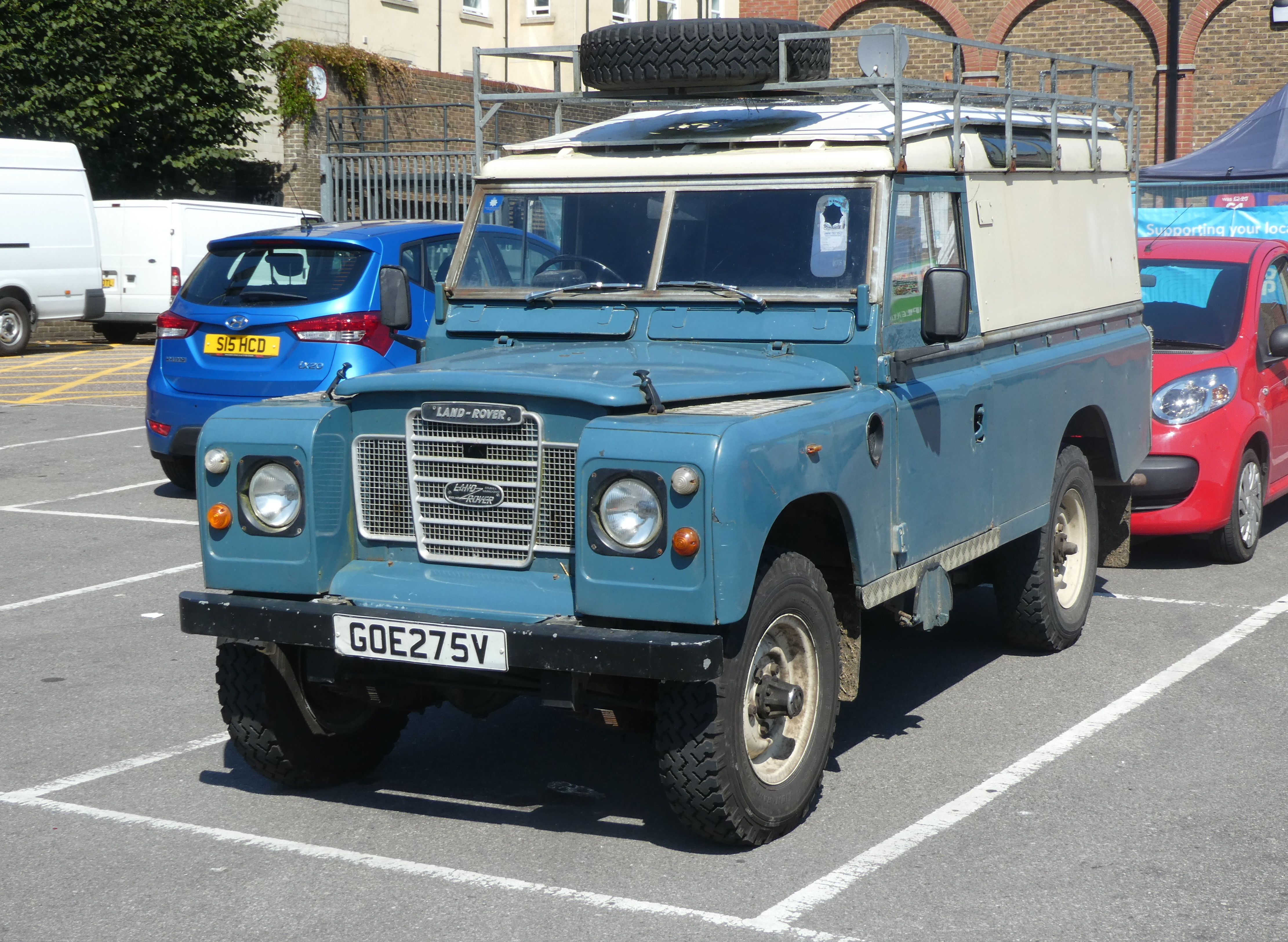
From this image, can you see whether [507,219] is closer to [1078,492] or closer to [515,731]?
[515,731]

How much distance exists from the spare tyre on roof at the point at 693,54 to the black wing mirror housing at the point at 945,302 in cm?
122

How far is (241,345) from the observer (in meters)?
10.4

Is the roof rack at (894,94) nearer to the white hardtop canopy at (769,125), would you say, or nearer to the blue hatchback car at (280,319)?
the white hardtop canopy at (769,125)

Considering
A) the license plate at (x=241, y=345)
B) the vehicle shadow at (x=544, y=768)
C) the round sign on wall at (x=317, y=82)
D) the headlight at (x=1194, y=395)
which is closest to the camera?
the vehicle shadow at (x=544, y=768)

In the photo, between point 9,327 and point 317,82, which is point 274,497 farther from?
point 317,82

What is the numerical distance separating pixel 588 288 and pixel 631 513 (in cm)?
167

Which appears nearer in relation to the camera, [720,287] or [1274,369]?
[720,287]

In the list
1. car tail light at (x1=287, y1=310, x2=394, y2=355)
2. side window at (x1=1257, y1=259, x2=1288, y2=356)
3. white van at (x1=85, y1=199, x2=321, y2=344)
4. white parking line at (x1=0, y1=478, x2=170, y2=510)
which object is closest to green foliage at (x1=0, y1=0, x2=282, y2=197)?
white van at (x1=85, y1=199, x2=321, y2=344)

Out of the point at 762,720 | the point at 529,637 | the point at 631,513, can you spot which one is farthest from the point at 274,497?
the point at 762,720

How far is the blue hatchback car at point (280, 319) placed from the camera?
1019cm

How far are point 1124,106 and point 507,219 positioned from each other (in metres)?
3.44

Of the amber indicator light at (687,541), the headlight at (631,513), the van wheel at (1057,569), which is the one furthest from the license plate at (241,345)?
the amber indicator light at (687,541)

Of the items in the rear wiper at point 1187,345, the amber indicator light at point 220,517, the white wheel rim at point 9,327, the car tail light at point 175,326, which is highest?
the car tail light at point 175,326

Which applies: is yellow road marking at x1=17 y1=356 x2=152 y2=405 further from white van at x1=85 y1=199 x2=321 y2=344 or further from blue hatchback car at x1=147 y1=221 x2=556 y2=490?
blue hatchback car at x1=147 y1=221 x2=556 y2=490
